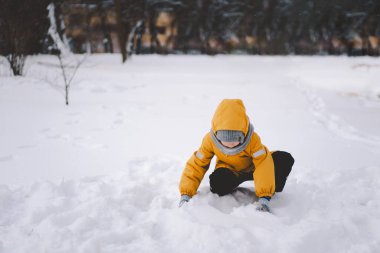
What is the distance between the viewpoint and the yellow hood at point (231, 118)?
7.60 ft

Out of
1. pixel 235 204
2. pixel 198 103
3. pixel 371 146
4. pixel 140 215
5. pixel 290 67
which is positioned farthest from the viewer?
pixel 290 67

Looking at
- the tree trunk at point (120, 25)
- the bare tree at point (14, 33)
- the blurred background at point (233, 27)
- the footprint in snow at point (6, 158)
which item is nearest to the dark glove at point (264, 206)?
the footprint in snow at point (6, 158)

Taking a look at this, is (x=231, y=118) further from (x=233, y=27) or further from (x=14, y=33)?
(x=233, y=27)

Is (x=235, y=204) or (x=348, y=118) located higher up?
(x=235, y=204)

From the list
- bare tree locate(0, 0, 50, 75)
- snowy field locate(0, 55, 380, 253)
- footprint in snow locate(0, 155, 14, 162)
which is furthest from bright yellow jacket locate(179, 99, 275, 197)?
bare tree locate(0, 0, 50, 75)

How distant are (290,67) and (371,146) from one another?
1164 centimetres

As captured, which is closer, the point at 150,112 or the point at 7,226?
the point at 7,226

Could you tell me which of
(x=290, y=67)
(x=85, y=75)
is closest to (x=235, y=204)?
(x=85, y=75)

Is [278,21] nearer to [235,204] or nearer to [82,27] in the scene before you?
[82,27]

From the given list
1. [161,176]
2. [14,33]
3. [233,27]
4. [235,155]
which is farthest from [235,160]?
[233,27]

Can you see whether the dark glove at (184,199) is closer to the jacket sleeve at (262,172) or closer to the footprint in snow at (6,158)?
the jacket sleeve at (262,172)

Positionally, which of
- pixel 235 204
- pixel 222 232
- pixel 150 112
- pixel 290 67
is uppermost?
pixel 222 232

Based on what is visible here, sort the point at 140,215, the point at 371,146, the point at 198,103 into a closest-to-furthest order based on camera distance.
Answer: the point at 140,215 → the point at 371,146 → the point at 198,103

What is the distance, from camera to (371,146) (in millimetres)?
4129
